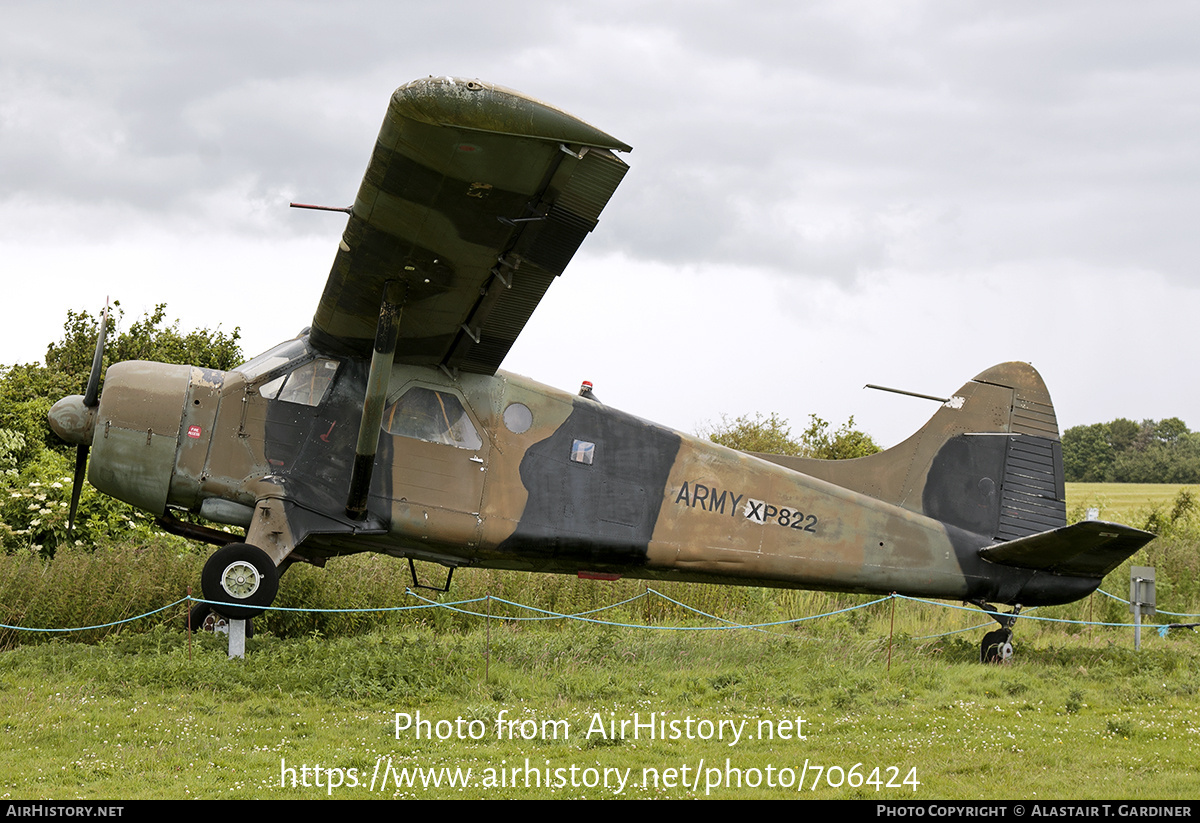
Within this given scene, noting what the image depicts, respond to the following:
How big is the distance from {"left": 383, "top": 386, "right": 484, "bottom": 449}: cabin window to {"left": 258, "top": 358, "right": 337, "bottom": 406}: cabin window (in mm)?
644

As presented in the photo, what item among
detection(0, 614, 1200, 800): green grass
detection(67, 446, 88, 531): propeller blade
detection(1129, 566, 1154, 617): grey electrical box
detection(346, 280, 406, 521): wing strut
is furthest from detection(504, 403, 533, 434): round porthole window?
detection(1129, 566, 1154, 617): grey electrical box

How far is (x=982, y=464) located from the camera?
1103 centimetres

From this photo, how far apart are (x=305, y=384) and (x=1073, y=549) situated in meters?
7.83

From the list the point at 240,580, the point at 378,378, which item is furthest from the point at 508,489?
the point at 240,580

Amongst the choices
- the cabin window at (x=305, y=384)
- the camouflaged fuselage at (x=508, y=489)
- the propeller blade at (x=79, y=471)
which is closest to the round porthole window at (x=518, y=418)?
the camouflaged fuselage at (x=508, y=489)

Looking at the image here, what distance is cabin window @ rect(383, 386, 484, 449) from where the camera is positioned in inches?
357

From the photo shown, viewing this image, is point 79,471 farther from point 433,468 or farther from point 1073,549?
point 1073,549

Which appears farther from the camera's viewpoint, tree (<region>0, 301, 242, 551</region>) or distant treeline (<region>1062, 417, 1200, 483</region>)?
distant treeline (<region>1062, 417, 1200, 483</region>)

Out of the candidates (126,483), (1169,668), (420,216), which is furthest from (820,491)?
(126,483)

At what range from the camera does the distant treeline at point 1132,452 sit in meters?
63.1

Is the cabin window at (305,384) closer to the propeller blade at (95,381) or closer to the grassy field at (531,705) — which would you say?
the propeller blade at (95,381)

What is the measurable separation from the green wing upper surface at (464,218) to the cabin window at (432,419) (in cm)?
33

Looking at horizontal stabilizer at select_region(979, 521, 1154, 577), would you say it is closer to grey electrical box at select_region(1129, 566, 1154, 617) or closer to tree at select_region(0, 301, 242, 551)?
grey electrical box at select_region(1129, 566, 1154, 617)

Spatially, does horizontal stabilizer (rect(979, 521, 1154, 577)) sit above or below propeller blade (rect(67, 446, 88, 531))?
above
